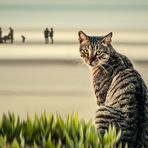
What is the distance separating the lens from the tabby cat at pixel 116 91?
1.96 m

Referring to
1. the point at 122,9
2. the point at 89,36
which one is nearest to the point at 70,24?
the point at 89,36

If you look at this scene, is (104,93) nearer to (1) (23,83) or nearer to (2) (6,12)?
(1) (23,83)

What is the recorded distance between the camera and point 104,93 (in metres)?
2.08

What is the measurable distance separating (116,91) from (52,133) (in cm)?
35

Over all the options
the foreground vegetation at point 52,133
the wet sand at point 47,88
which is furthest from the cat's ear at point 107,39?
the foreground vegetation at point 52,133

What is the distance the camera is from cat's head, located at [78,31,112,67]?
206 centimetres

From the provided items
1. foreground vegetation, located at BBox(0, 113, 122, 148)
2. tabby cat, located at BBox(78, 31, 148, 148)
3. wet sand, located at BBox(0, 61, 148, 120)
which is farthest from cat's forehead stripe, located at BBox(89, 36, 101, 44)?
foreground vegetation, located at BBox(0, 113, 122, 148)

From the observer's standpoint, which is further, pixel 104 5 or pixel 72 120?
pixel 104 5

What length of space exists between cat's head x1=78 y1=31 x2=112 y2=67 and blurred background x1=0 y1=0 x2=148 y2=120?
0.03 metres

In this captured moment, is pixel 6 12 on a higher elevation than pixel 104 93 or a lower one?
higher

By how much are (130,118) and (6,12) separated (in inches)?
28.4

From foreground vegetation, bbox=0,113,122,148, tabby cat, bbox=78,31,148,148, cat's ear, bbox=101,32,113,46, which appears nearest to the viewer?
foreground vegetation, bbox=0,113,122,148

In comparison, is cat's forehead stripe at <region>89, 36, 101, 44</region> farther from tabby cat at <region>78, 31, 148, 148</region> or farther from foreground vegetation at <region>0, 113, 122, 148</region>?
foreground vegetation at <region>0, 113, 122, 148</region>

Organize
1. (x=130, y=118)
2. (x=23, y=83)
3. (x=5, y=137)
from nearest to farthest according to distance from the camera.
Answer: (x=5, y=137) < (x=130, y=118) < (x=23, y=83)
